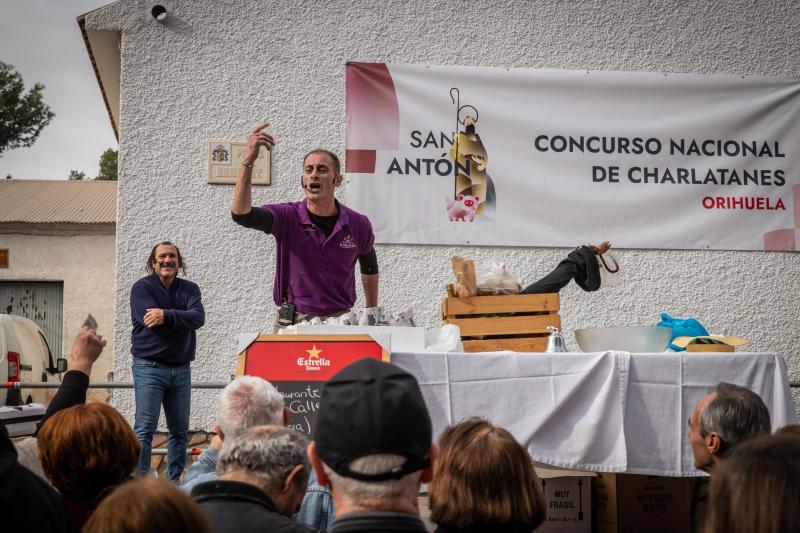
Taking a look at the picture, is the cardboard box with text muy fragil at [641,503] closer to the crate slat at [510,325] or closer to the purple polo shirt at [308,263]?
the crate slat at [510,325]

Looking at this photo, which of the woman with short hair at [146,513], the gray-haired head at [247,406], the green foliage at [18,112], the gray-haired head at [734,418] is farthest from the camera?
the green foliage at [18,112]

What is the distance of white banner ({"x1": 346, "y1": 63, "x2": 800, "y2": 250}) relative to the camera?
611 centimetres

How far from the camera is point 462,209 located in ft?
20.0

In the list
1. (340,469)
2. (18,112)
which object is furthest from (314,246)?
(18,112)

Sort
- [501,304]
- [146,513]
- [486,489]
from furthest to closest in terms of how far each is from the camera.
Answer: [501,304]
[486,489]
[146,513]

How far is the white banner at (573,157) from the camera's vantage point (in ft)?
20.0

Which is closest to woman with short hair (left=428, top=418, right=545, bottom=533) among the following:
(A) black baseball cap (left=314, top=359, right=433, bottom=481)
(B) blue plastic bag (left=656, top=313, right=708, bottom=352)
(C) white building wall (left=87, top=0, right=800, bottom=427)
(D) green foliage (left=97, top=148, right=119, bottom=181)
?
(A) black baseball cap (left=314, top=359, right=433, bottom=481)

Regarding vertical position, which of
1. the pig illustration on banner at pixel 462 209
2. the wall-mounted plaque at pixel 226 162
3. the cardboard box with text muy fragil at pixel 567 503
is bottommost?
the cardboard box with text muy fragil at pixel 567 503

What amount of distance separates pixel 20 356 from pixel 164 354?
3.98 metres

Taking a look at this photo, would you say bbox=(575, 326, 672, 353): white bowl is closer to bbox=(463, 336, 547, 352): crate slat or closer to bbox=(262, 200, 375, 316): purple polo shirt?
bbox=(463, 336, 547, 352): crate slat

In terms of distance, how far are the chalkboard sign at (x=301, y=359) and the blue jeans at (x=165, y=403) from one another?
1.84 meters

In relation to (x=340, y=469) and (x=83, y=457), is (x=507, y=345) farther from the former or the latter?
(x=340, y=469)

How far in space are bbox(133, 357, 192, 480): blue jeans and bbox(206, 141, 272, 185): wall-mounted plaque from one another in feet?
5.13

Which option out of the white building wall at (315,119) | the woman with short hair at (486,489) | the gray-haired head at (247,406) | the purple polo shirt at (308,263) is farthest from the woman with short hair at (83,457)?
the white building wall at (315,119)
